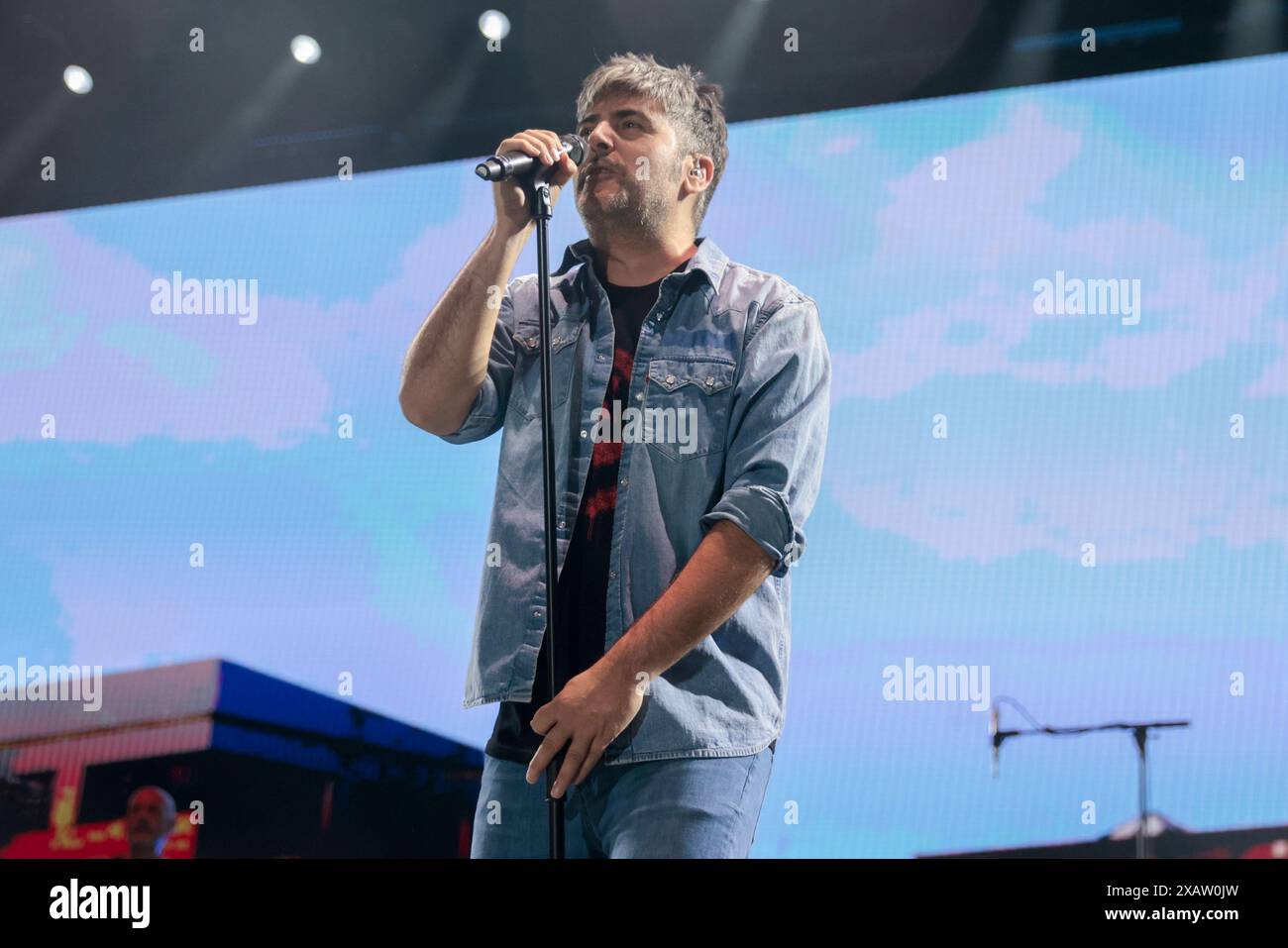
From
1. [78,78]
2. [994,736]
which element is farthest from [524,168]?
[78,78]

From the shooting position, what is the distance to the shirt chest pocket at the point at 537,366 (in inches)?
79.7

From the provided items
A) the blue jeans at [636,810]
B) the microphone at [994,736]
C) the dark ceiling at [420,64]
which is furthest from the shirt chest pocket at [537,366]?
the microphone at [994,736]

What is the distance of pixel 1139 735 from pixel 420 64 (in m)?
2.16

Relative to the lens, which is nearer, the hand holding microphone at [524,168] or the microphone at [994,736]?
the hand holding microphone at [524,168]

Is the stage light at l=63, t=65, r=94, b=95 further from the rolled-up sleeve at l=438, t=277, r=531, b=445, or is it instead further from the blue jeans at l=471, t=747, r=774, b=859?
the blue jeans at l=471, t=747, r=774, b=859

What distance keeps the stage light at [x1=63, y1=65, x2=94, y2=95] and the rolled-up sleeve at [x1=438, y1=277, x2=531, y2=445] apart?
1655 mm

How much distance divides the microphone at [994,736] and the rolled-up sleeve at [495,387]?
1071mm

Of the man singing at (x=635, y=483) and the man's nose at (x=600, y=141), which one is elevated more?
the man's nose at (x=600, y=141)

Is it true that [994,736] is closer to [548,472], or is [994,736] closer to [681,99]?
[548,472]

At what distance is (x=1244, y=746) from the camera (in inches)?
89.4

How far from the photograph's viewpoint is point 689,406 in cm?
194

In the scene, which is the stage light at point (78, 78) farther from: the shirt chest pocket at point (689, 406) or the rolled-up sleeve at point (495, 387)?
the shirt chest pocket at point (689, 406)
